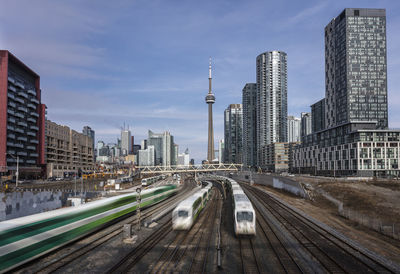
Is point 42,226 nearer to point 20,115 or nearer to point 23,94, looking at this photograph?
point 20,115

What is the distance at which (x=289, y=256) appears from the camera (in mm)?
23047

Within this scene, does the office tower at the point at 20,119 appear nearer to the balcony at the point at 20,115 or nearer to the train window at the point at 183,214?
the balcony at the point at 20,115

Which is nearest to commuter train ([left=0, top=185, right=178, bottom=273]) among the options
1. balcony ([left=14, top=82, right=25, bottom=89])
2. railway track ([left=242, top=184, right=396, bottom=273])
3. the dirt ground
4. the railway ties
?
the railway ties

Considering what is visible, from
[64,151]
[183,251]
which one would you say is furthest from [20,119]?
[183,251]

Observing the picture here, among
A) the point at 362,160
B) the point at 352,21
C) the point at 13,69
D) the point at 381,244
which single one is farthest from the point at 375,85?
the point at 13,69

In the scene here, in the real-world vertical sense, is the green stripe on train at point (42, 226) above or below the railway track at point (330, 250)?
above

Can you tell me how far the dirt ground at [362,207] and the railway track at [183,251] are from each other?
15.5m

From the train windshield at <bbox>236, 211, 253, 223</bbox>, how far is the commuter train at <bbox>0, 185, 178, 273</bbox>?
14.3 metres

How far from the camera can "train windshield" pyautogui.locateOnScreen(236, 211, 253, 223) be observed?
27.5 metres

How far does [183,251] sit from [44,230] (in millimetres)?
11000

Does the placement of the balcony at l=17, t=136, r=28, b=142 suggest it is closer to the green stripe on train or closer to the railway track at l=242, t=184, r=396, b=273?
the green stripe on train

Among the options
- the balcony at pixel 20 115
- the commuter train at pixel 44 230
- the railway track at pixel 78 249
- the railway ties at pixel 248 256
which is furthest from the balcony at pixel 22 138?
the railway ties at pixel 248 256

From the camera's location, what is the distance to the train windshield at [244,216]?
2747cm

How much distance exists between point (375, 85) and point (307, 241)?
164 metres
